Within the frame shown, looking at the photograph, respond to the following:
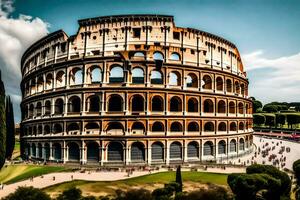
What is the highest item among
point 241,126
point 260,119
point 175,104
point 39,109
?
point 175,104

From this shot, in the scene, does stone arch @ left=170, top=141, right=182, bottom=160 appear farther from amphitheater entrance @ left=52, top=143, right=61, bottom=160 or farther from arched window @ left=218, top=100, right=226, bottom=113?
amphitheater entrance @ left=52, top=143, right=61, bottom=160

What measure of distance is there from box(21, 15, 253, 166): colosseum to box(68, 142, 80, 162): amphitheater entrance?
0.12 meters

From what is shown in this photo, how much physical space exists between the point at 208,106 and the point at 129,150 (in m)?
13.1

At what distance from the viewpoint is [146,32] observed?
30.9 m

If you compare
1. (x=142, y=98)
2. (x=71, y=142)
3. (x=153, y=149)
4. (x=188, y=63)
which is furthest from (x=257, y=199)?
(x=71, y=142)

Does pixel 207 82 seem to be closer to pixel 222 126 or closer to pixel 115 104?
pixel 222 126

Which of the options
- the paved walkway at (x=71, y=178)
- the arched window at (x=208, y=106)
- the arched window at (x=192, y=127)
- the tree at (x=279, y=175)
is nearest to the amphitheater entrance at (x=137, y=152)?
the paved walkway at (x=71, y=178)

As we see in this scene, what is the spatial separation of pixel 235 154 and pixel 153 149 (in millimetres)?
13464

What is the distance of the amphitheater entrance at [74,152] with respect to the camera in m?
30.0

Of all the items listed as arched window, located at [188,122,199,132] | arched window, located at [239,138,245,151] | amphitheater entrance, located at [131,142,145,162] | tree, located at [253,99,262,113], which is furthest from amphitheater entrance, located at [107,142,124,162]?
tree, located at [253,99,262,113]

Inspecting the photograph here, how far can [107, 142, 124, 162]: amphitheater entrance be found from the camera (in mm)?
29109

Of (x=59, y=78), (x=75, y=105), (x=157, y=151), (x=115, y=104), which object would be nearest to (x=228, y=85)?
(x=157, y=151)

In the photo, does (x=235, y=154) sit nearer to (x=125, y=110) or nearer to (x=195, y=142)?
(x=195, y=142)

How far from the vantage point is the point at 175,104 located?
106 feet
